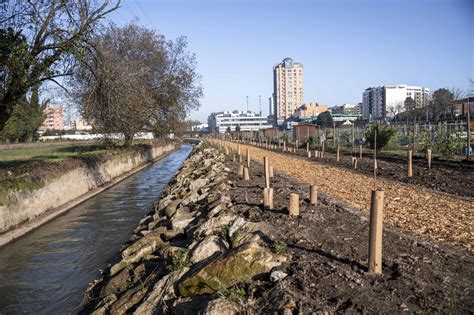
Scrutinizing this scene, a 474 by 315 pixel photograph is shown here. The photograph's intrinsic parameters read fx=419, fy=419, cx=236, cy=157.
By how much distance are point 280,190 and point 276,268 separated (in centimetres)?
604

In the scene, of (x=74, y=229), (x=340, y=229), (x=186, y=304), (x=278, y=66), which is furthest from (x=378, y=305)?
(x=278, y=66)

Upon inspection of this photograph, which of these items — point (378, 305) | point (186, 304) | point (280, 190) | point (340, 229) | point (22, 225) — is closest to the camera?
point (378, 305)

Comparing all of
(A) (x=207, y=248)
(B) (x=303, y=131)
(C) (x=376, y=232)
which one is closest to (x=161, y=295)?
(A) (x=207, y=248)

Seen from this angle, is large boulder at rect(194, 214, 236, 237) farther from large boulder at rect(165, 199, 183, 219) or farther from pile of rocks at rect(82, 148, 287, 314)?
large boulder at rect(165, 199, 183, 219)

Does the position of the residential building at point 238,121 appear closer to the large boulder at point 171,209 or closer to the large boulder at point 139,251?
the large boulder at point 171,209

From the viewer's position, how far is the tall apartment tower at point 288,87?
172 metres

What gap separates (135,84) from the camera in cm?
1872

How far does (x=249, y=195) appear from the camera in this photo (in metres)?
10.8

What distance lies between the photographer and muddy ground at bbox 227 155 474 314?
4355 millimetres

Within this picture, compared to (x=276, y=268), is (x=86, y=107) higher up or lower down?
higher up

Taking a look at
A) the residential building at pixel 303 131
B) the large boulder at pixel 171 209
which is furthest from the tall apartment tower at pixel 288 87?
the large boulder at pixel 171 209

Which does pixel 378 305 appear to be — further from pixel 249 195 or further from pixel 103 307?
pixel 249 195

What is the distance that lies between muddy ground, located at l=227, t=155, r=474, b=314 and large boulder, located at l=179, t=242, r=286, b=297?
0.20 metres

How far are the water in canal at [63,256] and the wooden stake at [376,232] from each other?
5.36 m
